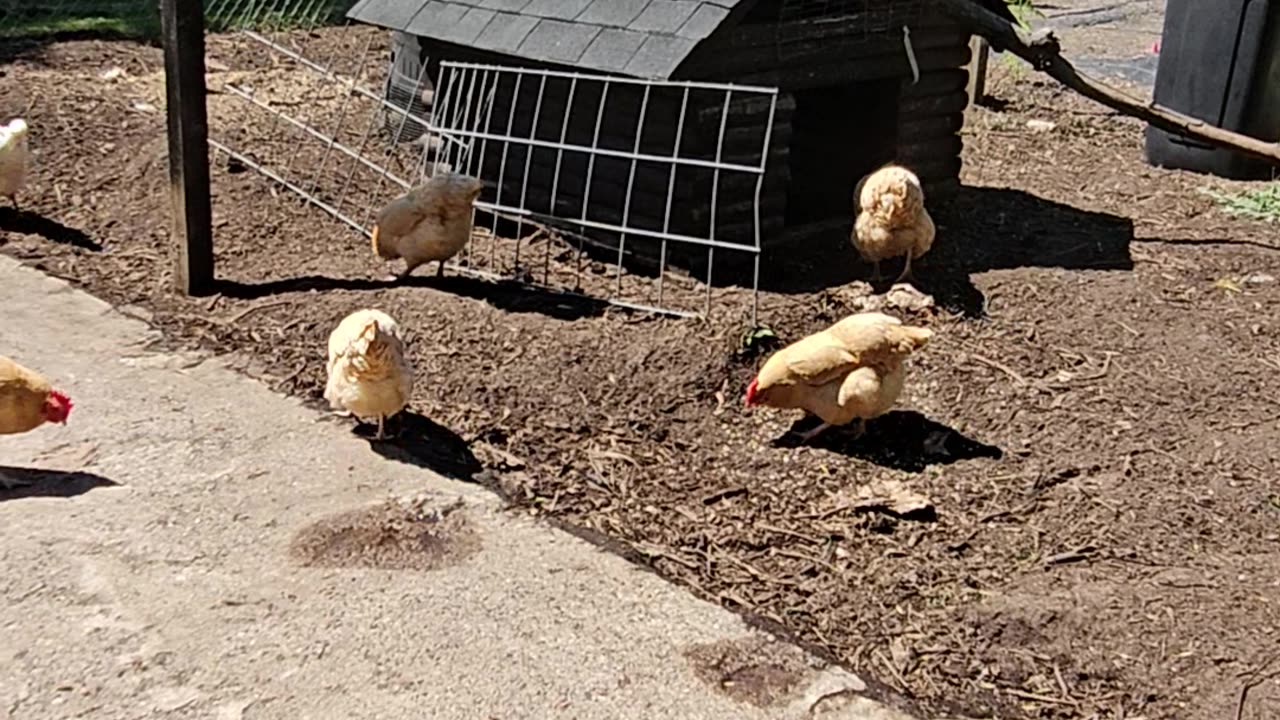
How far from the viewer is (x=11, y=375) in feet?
13.3

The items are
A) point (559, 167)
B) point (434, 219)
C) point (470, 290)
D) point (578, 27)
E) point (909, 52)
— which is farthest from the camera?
point (909, 52)

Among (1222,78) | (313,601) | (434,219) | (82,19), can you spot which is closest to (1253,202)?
(1222,78)

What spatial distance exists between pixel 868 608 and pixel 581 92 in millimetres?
3056

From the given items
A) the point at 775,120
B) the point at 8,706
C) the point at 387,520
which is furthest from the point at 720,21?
the point at 8,706

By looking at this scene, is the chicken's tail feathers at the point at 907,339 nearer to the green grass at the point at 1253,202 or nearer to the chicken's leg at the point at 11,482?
the chicken's leg at the point at 11,482

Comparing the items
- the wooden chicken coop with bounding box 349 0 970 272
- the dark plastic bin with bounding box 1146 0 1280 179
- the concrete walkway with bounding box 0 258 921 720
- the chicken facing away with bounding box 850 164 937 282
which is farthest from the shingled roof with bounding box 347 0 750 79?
the dark plastic bin with bounding box 1146 0 1280 179

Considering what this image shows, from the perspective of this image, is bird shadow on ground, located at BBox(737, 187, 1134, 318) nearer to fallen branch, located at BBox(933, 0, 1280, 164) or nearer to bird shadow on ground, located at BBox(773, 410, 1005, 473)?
fallen branch, located at BBox(933, 0, 1280, 164)

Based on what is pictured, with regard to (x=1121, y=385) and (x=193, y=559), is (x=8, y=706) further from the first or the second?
A: (x=1121, y=385)

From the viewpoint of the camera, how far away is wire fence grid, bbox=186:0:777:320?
568 centimetres

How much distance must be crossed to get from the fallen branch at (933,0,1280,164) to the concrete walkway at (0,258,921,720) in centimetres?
367

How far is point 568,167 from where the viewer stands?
622cm

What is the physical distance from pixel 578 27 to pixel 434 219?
1042 millimetres

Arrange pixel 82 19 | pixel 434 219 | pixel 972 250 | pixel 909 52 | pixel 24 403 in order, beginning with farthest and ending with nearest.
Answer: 1. pixel 82 19
2. pixel 909 52
3. pixel 972 250
4. pixel 434 219
5. pixel 24 403

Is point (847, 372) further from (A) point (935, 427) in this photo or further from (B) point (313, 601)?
(B) point (313, 601)
